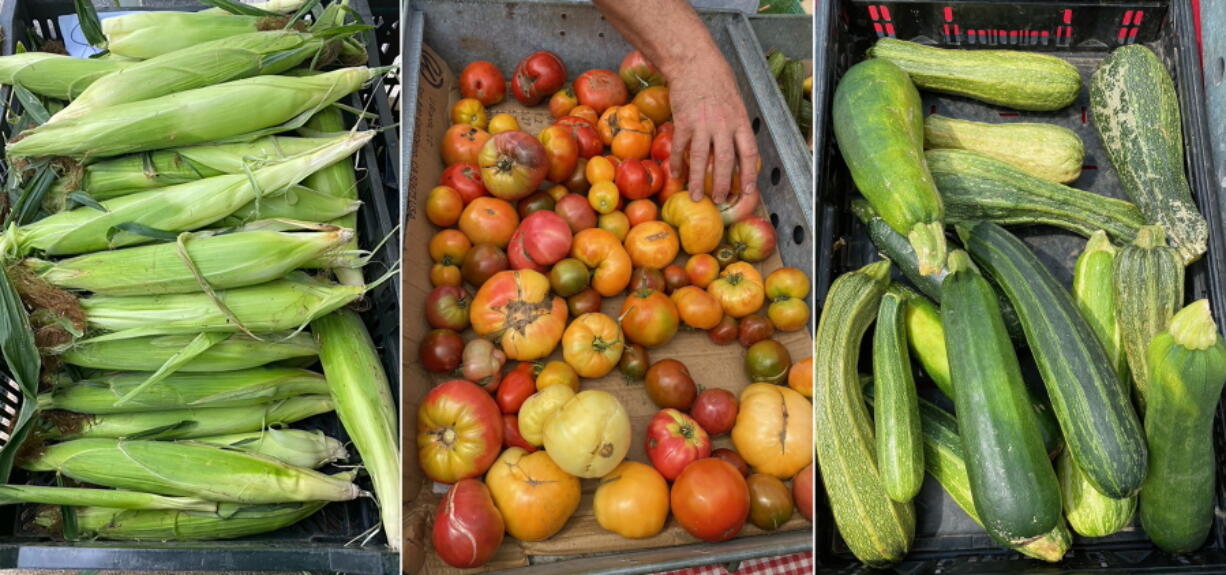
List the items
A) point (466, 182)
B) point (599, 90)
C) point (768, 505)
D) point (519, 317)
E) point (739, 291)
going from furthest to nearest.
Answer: point (599, 90) < point (466, 182) < point (739, 291) < point (519, 317) < point (768, 505)

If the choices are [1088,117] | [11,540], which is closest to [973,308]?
[1088,117]

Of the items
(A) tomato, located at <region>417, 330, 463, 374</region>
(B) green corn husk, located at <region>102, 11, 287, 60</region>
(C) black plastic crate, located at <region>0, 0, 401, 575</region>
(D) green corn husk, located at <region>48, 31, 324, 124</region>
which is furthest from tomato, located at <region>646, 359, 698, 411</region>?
(B) green corn husk, located at <region>102, 11, 287, 60</region>

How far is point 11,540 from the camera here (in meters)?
1.74

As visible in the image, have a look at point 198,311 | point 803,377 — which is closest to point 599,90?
point 803,377

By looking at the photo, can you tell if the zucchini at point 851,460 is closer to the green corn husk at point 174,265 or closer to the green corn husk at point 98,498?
the green corn husk at point 174,265

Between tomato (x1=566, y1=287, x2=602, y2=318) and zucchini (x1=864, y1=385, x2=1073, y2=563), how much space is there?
0.78 m

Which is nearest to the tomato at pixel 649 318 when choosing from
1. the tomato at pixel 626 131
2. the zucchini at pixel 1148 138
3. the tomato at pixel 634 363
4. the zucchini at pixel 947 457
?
the tomato at pixel 634 363

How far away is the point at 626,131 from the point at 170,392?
52.5 inches

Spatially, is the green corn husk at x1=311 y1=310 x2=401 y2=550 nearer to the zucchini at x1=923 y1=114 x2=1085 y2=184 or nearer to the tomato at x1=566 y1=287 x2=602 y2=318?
the tomato at x1=566 y1=287 x2=602 y2=318

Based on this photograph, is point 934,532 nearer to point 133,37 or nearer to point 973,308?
point 973,308

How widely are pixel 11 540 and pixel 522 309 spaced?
1187 millimetres

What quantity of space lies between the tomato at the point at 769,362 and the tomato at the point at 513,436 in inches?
22.7

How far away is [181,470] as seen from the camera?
67.9 inches

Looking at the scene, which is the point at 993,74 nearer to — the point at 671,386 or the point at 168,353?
the point at 671,386
